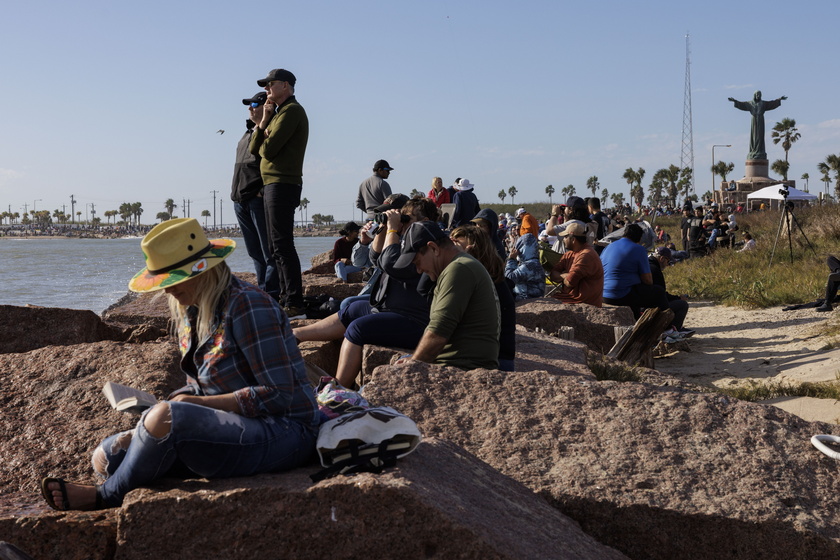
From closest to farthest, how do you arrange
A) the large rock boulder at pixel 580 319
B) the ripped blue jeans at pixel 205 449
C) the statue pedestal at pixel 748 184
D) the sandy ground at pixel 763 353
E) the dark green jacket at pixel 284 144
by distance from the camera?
the ripped blue jeans at pixel 205 449 < the dark green jacket at pixel 284 144 < the sandy ground at pixel 763 353 < the large rock boulder at pixel 580 319 < the statue pedestal at pixel 748 184

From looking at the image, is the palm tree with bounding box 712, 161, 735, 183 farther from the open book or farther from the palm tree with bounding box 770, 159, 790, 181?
the open book

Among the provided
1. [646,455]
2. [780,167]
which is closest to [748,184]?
[780,167]

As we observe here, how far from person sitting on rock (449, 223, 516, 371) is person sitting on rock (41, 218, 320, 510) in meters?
2.19

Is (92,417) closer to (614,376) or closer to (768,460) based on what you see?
(768,460)

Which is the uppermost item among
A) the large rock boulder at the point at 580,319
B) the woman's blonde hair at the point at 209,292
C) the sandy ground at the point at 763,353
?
the woman's blonde hair at the point at 209,292

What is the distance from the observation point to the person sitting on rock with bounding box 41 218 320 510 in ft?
9.05

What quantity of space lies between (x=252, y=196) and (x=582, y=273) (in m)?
→ 3.21

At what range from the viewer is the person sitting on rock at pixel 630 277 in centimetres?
906

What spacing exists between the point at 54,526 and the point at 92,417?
3.43 ft

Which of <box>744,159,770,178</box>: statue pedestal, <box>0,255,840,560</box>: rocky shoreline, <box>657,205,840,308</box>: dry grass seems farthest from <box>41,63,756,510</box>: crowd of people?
<box>744,159,770,178</box>: statue pedestal

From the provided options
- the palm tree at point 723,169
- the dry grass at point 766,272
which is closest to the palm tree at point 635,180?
the palm tree at point 723,169

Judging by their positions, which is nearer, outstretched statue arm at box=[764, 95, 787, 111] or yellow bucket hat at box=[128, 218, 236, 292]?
yellow bucket hat at box=[128, 218, 236, 292]

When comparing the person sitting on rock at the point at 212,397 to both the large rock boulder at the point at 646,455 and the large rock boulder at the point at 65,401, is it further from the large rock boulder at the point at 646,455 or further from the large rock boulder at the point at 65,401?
the large rock boulder at the point at 646,455

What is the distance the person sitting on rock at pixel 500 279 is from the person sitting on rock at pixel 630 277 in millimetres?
3678
